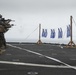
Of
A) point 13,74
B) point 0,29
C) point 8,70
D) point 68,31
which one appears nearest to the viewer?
point 13,74

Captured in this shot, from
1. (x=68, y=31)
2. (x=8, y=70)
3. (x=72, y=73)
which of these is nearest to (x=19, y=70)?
(x=8, y=70)

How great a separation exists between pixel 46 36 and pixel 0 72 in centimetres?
4069

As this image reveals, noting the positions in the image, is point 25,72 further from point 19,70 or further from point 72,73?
point 72,73

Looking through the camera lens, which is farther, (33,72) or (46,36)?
(46,36)

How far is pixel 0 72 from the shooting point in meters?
14.6

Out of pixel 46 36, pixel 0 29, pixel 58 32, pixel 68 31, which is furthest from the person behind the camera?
pixel 46 36

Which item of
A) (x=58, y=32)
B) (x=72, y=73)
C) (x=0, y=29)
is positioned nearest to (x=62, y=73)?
(x=72, y=73)

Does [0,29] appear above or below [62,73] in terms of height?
above

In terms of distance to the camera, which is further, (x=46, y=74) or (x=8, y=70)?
(x=8, y=70)

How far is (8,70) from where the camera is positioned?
1523cm

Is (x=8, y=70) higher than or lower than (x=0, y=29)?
lower

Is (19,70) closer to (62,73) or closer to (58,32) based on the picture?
(62,73)

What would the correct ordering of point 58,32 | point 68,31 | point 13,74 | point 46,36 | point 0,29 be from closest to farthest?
1. point 13,74
2. point 0,29
3. point 68,31
4. point 58,32
5. point 46,36

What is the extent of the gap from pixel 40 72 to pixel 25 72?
0.71 meters
